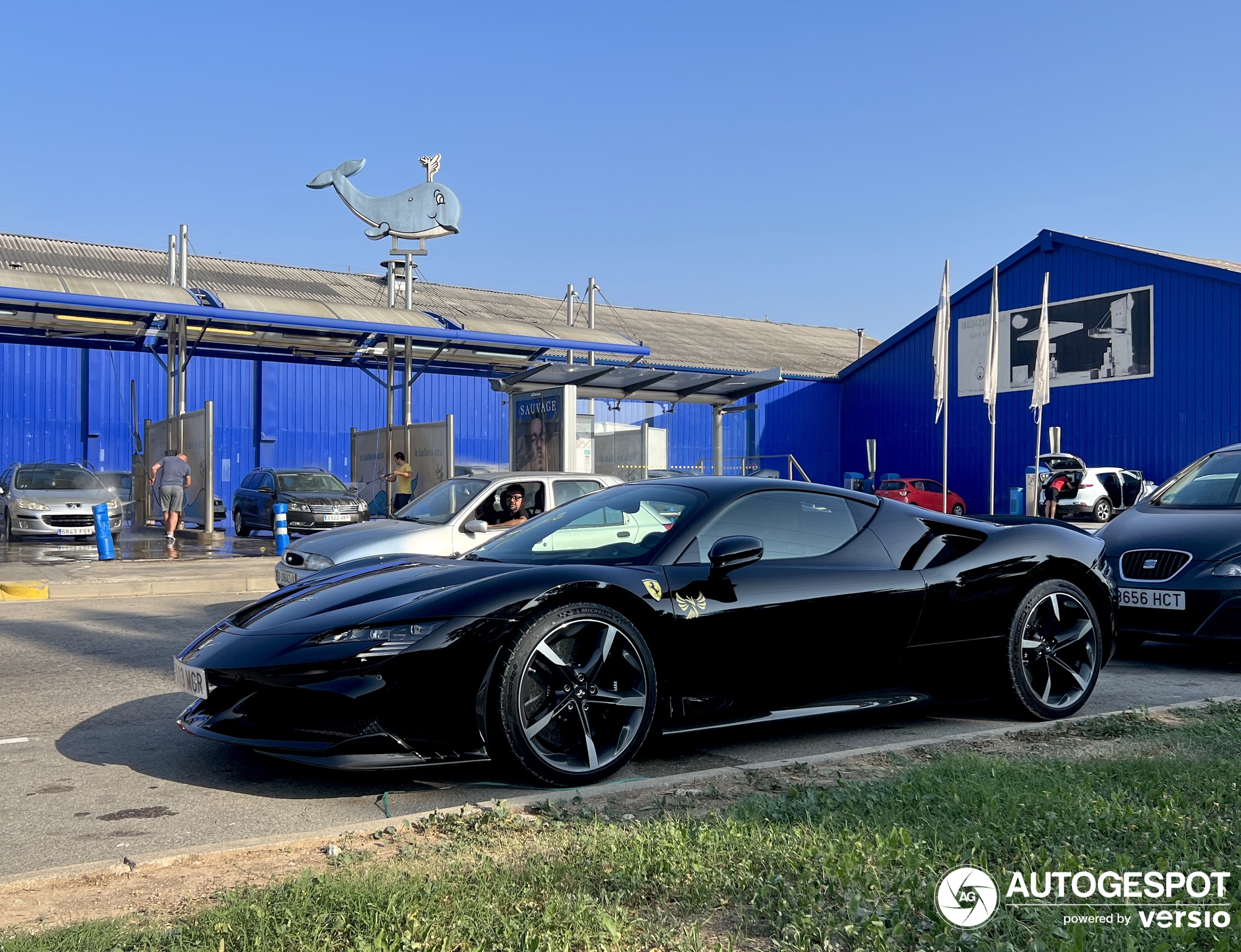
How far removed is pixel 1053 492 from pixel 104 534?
21.7 meters

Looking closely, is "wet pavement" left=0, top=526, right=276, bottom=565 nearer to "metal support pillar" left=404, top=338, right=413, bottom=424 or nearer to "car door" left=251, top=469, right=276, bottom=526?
"car door" left=251, top=469, right=276, bottom=526

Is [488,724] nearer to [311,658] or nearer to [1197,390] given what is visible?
[311,658]

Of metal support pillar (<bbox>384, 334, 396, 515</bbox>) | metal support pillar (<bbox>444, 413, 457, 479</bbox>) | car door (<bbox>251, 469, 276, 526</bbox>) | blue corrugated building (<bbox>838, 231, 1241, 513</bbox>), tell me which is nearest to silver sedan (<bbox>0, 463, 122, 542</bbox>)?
car door (<bbox>251, 469, 276, 526</bbox>)

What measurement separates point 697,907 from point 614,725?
5.15ft

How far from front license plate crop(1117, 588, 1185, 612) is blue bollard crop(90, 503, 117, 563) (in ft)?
43.6

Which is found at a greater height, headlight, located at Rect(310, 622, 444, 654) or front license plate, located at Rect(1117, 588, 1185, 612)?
headlight, located at Rect(310, 622, 444, 654)

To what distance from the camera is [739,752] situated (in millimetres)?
4957

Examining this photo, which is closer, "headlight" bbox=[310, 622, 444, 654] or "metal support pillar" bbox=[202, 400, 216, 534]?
"headlight" bbox=[310, 622, 444, 654]

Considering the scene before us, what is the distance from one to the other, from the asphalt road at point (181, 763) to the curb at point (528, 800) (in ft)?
0.40

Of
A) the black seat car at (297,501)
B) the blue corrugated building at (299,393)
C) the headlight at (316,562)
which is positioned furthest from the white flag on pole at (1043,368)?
the headlight at (316,562)

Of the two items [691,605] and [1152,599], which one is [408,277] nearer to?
[1152,599]

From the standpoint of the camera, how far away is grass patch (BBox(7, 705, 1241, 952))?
263 cm

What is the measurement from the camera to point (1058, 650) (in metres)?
5.67

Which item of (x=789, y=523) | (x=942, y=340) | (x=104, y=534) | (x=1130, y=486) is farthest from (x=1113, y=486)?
(x=789, y=523)
